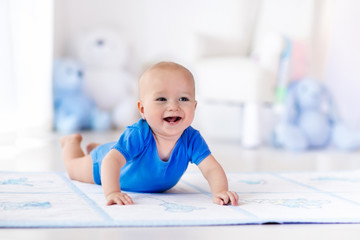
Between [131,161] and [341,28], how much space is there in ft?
9.20

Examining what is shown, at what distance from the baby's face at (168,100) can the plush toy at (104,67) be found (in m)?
2.26

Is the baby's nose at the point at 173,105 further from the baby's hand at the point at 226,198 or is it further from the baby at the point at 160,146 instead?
the baby's hand at the point at 226,198

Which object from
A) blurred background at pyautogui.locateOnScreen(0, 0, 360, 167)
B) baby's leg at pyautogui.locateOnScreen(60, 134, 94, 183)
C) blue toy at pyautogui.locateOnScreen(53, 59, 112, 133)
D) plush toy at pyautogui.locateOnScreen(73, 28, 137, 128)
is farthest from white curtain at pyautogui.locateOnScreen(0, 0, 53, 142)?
baby's leg at pyautogui.locateOnScreen(60, 134, 94, 183)

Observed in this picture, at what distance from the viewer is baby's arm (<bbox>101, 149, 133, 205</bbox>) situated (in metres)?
1.07

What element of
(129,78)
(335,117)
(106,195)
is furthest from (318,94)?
(106,195)

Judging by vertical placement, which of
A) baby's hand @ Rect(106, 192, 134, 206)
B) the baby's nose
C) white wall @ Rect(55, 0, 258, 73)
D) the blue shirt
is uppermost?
white wall @ Rect(55, 0, 258, 73)

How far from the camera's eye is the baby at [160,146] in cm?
113

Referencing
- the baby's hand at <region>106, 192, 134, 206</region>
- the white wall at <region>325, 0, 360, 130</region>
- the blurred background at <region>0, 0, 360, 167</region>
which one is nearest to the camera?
the baby's hand at <region>106, 192, 134, 206</region>

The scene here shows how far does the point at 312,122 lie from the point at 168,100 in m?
1.62

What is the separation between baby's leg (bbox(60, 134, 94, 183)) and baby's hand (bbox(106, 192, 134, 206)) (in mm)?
277

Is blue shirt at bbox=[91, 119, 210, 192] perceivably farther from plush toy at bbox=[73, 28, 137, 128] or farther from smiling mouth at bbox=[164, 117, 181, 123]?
plush toy at bbox=[73, 28, 137, 128]

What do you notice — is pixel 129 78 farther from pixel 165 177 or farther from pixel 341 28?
pixel 165 177

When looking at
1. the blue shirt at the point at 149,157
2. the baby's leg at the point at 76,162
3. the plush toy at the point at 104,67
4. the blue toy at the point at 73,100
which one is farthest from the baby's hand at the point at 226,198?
the plush toy at the point at 104,67

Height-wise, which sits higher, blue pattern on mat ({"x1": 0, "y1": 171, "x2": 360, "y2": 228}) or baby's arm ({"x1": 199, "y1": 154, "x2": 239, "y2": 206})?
baby's arm ({"x1": 199, "y1": 154, "x2": 239, "y2": 206})
